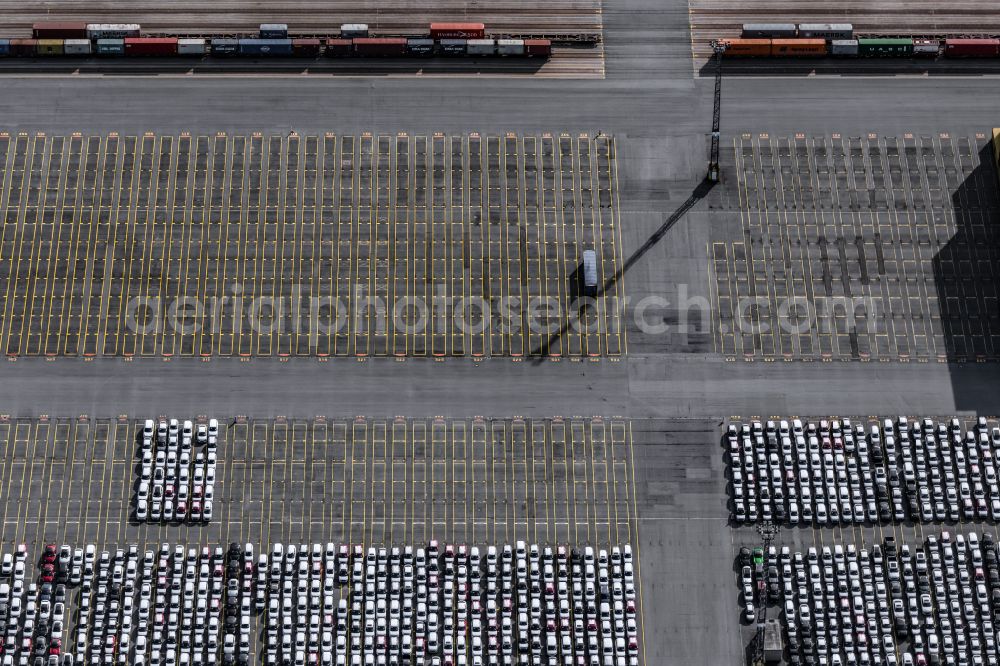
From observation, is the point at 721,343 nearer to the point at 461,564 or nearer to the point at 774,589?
the point at 774,589

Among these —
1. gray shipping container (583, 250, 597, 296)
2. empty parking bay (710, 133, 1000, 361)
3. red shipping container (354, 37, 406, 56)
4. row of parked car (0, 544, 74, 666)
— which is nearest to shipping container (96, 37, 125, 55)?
red shipping container (354, 37, 406, 56)

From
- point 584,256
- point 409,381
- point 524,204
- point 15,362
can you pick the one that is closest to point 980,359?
point 584,256

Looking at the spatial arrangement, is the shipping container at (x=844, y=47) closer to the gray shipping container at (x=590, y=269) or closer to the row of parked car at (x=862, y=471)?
the gray shipping container at (x=590, y=269)

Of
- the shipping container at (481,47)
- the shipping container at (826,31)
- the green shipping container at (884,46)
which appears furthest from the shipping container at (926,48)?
the shipping container at (481,47)

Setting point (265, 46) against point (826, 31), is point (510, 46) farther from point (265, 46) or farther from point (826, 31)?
point (826, 31)

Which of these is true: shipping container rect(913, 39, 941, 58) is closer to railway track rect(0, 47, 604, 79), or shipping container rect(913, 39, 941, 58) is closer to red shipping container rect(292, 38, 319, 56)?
railway track rect(0, 47, 604, 79)

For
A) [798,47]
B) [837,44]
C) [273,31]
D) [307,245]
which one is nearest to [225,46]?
[273,31]

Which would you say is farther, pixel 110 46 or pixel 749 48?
pixel 749 48
